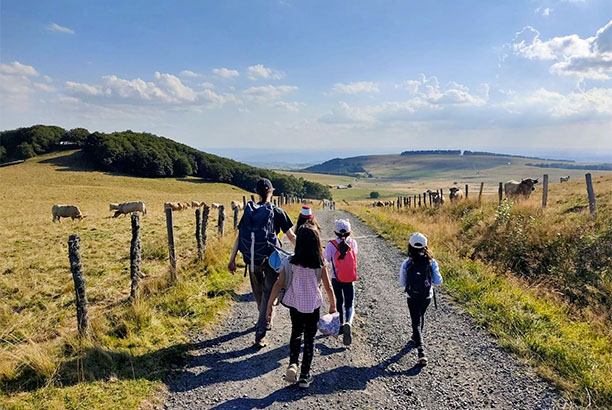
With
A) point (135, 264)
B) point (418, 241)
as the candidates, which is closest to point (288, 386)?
point (418, 241)

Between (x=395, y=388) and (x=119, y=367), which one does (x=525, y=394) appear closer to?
(x=395, y=388)

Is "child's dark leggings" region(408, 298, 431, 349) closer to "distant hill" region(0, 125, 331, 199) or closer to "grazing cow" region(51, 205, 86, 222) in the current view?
"grazing cow" region(51, 205, 86, 222)

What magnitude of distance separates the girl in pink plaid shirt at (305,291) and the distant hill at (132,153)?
7289 cm

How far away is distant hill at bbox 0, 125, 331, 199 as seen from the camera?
6956 cm

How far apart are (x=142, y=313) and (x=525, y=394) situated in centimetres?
571

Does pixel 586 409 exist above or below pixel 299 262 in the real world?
below

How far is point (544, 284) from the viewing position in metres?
8.45

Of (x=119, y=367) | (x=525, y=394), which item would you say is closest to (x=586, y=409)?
(x=525, y=394)

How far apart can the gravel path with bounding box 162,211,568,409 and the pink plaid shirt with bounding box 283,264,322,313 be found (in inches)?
42.3

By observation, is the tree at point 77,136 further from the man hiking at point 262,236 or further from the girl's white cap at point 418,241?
the girl's white cap at point 418,241

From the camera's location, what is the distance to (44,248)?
41.8ft

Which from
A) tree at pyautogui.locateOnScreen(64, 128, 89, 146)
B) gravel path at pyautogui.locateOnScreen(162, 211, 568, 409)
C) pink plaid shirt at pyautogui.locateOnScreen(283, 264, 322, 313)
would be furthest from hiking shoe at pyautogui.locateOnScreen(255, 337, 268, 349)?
tree at pyautogui.locateOnScreen(64, 128, 89, 146)

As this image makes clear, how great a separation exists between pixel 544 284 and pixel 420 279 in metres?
5.48

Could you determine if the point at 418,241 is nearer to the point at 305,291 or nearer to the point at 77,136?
the point at 305,291
